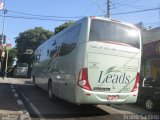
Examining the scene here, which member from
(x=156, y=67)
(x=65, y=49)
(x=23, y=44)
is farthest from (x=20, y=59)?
(x=65, y=49)

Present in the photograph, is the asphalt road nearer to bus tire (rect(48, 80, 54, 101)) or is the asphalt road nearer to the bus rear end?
the bus rear end

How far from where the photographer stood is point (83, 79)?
967 cm

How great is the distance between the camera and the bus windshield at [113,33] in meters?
9.95

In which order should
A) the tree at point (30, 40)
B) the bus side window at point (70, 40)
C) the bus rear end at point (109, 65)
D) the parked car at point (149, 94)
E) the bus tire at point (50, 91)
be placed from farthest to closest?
1. the tree at point (30, 40)
2. the bus tire at point (50, 91)
3. the parked car at point (149, 94)
4. the bus side window at point (70, 40)
5. the bus rear end at point (109, 65)

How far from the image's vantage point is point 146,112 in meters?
11.6

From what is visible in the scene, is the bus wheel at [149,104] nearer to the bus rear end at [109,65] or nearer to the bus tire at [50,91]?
the bus rear end at [109,65]

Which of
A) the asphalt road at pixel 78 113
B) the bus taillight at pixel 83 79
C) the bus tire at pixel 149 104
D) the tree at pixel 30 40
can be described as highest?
the tree at pixel 30 40

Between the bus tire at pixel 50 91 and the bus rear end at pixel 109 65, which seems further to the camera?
the bus tire at pixel 50 91

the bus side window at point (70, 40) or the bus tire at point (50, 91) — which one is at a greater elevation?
the bus side window at point (70, 40)

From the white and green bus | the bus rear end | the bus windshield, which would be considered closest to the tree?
the white and green bus

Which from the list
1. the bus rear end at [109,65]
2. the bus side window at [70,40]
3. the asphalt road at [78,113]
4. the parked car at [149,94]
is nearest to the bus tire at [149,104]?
the parked car at [149,94]

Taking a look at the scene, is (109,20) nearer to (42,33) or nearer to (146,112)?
(146,112)

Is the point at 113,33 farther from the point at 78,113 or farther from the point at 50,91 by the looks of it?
the point at 50,91

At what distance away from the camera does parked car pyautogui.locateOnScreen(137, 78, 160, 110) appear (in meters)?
11.7
